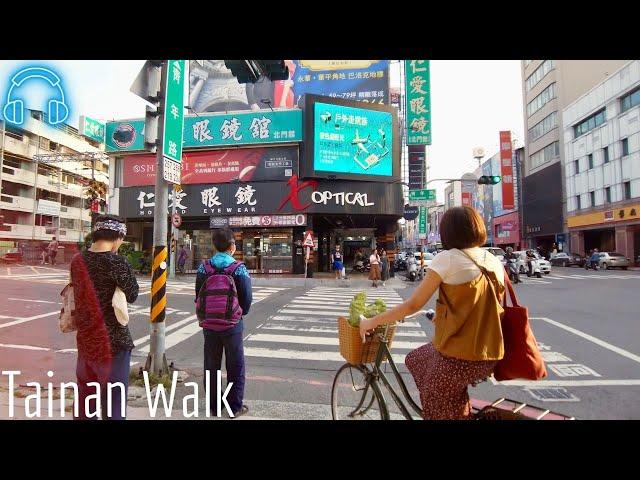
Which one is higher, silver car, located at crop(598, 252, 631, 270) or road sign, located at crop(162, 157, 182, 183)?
road sign, located at crop(162, 157, 182, 183)

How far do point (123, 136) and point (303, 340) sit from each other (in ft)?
82.4

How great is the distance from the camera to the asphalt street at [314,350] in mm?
4516

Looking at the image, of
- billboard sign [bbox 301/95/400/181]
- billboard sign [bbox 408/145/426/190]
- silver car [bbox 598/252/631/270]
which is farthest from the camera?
billboard sign [bbox 408/145/426/190]

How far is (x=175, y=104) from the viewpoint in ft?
17.4

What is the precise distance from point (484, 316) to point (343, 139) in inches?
875

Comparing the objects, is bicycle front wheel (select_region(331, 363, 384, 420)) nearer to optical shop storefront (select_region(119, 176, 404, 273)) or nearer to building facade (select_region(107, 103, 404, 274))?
building facade (select_region(107, 103, 404, 274))


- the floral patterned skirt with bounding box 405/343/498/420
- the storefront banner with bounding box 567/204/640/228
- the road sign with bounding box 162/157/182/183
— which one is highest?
the storefront banner with bounding box 567/204/640/228

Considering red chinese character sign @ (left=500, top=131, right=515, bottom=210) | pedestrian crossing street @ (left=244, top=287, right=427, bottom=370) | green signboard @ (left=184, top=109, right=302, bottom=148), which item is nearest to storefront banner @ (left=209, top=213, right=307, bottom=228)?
green signboard @ (left=184, top=109, right=302, bottom=148)

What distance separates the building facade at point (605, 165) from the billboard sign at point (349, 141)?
19109mm

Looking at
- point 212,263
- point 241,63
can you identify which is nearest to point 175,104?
point 241,63

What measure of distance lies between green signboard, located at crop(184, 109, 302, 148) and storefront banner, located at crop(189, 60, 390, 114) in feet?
26.9

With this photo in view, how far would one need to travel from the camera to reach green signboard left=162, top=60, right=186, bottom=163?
16.8 feet
